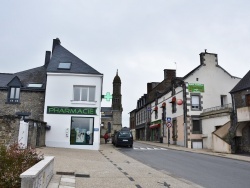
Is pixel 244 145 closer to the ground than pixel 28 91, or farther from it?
closer to the ground

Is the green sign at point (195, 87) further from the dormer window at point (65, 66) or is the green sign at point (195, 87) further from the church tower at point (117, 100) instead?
the church tower at point (117, 100)

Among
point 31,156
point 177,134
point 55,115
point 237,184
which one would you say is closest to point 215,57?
point 177,134

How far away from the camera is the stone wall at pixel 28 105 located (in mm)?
21688

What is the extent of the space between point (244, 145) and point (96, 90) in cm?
1262

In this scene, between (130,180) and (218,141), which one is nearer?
(130,180)

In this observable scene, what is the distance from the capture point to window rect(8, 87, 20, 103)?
2195cm

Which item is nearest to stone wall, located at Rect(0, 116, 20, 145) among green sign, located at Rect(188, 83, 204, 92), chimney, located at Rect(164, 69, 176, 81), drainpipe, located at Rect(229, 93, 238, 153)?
drainpipe, located at Rect(229, 93, 238, 153)

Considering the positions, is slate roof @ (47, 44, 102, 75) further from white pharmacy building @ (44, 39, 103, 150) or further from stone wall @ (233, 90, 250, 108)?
stone wall @ (233, 90, 250, 108)

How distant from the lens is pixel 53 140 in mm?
20141

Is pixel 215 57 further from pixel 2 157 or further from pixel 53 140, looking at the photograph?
pixel 2 157

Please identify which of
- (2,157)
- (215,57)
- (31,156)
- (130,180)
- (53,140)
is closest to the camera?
(2,157)

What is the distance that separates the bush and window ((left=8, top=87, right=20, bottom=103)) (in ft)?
53.7

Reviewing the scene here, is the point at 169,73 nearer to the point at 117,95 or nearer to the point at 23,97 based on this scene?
the point at 23,97

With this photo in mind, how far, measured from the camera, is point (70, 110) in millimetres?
20656
